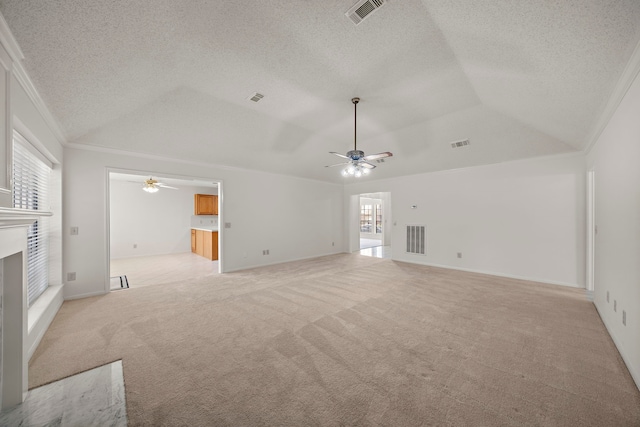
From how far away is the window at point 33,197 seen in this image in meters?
2.46

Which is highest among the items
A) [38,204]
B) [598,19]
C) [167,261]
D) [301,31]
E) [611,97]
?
[301,31]

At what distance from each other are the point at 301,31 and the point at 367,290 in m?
3.73

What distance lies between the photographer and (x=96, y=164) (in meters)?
3.99

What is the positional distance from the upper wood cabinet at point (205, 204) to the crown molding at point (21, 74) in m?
5.92

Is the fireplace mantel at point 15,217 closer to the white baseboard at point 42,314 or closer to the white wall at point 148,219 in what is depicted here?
the white baseboard at point 42,314

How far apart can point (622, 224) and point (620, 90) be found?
1.25 metres

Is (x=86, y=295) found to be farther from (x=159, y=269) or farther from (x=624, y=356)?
(x=624, y=356)

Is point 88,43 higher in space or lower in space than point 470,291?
higher

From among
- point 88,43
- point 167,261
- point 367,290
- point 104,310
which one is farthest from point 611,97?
point 167,261

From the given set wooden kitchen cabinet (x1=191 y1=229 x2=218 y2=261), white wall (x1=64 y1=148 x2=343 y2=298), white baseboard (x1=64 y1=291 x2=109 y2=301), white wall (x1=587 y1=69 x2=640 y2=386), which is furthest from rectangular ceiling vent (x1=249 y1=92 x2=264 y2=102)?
wooden kitchen cabinet (x1=191 y1=229 x2=218 y2=261)

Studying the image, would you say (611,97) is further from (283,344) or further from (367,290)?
(283,344)

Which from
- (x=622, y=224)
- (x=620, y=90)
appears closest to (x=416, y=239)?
(x=622, y=224)

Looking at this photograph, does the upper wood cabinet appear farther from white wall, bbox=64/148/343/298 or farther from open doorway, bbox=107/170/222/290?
white wall, bbox=64/148/343/298

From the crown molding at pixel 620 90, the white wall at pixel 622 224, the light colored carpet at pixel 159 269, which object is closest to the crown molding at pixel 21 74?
the light colored carpet at pixel 159 269
